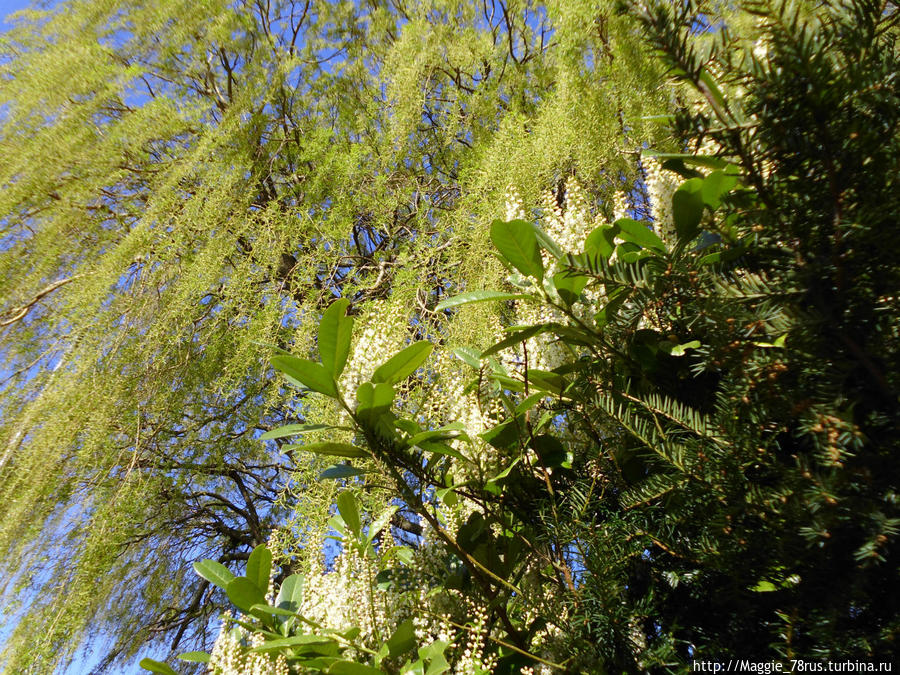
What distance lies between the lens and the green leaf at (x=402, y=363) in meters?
0.72

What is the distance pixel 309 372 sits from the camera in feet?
2.18

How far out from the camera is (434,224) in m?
2.23

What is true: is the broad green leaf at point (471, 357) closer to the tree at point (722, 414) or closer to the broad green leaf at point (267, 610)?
the tree at point (722, 414)

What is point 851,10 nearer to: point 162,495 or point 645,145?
point 645,145

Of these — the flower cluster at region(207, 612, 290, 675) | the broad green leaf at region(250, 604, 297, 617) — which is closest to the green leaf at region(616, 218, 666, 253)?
the broad green leaf at region(250, 604, 297, 617)

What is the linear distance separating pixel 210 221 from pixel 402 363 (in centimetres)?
169

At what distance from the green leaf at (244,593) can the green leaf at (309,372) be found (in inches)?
12.8

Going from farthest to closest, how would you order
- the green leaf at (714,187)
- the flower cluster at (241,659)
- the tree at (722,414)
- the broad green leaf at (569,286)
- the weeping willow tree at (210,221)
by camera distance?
1. the weeping willow tree at (210,221)
2. the flower cluster at (241,659)
3. the broad green leaf at (569,286)
4. the green leaf at (714,187)
5. the tree at (722,414)

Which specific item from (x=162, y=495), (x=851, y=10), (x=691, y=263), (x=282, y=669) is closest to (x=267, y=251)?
(x=162, y=495)

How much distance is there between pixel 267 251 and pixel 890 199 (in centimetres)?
203

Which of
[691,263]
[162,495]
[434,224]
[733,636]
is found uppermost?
[434,224]

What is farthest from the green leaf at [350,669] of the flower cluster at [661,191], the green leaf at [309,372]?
the flower cluster at [661,191]

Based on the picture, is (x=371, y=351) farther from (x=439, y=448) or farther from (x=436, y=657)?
(x=436, y=657)

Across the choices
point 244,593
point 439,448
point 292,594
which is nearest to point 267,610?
point 244,593
